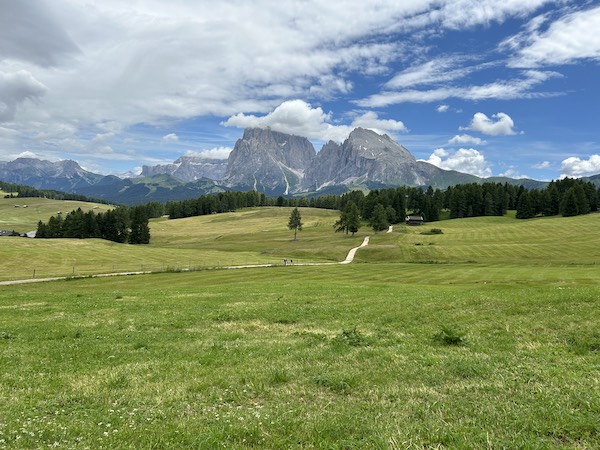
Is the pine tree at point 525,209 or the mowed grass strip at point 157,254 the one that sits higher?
the pine tree at point 525,209

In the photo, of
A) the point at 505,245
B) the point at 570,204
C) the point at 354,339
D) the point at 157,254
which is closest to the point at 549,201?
the point at 570,204

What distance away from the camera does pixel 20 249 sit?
97875 mm

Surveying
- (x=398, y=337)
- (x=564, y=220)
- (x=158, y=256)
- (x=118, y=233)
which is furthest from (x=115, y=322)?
(x=564, y=220)

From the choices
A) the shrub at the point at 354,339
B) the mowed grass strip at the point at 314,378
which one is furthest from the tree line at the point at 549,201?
the shrub at the point at 354,339

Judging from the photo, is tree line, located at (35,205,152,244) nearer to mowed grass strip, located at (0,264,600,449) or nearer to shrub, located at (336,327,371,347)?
mowed grass strip, located at (0,264,600,449)

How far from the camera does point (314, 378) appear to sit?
11.1 metres

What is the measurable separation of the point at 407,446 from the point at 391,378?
4.19 metres

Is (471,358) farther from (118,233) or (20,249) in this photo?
(118,233)

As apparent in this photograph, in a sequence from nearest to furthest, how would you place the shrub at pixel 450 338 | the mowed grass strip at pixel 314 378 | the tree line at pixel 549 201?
the mowed grass strip at pixel 314 378, the shrub at pixel 450 338, the tree line at pixel 549 201

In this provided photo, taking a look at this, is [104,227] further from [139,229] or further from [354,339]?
[354,339]

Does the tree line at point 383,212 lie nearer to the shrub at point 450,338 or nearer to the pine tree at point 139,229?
→ the pine tree at point 139,229

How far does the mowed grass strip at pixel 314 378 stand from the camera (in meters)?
7.64

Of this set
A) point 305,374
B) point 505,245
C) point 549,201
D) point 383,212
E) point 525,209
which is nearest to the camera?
point 305,374

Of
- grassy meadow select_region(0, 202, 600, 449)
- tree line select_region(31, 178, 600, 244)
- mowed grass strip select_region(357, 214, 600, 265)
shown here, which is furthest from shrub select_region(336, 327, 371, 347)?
tree line select_region(31, 178, 600, 244)
